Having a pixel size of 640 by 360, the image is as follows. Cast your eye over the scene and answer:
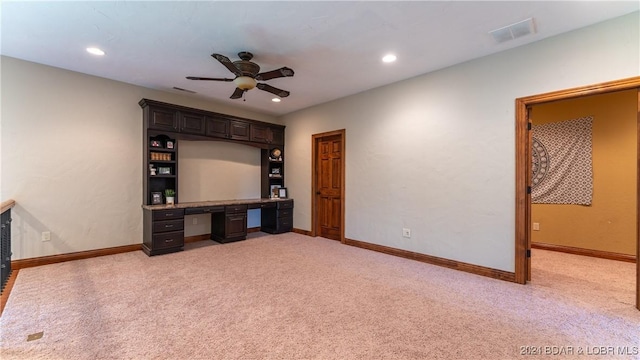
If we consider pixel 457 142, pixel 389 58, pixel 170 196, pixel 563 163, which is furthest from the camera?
pixel 170 196

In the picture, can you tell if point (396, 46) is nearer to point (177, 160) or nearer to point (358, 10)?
point (358, 10)

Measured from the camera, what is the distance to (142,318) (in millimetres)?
2311

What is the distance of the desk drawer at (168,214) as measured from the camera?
421 centimetres

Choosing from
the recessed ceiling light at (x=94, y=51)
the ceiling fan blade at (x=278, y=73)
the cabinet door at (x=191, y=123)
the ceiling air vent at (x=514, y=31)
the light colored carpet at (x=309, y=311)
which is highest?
the recessed ceiling light at (x=94, y=51)

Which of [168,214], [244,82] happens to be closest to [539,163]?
[244,82]

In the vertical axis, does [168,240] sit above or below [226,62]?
below

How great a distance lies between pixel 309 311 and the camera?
96.7 inches

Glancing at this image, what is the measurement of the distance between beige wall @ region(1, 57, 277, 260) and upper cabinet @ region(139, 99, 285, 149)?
0.37m

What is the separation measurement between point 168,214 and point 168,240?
41 centimetres

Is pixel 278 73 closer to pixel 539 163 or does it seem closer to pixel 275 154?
pixel 275 154

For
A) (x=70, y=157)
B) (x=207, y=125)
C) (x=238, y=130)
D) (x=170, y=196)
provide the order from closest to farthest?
(x=70, y=157) → (x=170, y=196) → (x=207, y=125) → (x=238, y=130)

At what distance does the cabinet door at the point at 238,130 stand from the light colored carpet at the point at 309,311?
2623 millimetres

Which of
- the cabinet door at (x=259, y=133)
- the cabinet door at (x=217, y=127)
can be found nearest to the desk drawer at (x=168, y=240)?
the cabinet door at (x=217, y=127)

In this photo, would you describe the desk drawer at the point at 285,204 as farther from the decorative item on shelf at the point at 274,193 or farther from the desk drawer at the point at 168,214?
the desk drawer at the point at 168,214
